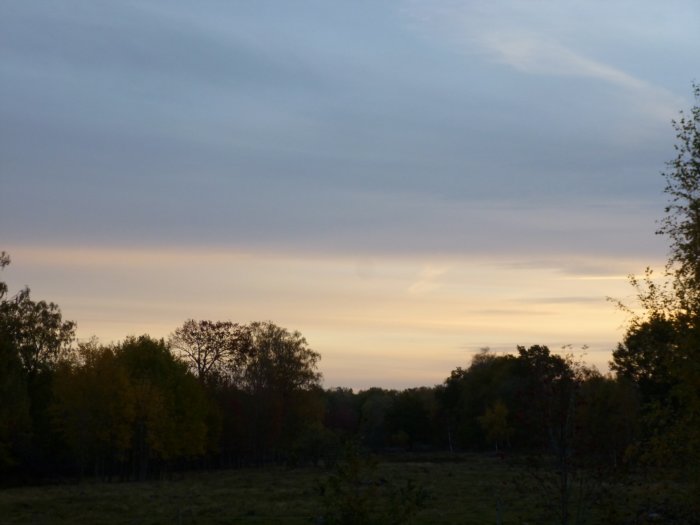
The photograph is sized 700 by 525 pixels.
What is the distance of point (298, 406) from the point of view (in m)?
Result: 94.6

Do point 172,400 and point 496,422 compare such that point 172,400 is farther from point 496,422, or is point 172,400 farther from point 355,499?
point 355,499

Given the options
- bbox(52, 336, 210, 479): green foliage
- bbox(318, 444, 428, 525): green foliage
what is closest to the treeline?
bbox(52, 336, 210, 479): green foliage

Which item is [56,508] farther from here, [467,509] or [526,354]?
[526,354]

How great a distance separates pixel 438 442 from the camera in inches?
4988

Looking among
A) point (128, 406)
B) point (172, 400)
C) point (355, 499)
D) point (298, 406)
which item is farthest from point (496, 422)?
point (355, 499)

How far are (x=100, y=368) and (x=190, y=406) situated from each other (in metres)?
11.0

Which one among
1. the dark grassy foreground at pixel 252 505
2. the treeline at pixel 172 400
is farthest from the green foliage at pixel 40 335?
the dark grassy foreground at pixel 252 505

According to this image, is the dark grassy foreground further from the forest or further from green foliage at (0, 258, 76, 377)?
green foliage at (0, 258, 76, 377)

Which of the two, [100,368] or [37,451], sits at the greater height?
[100,368]

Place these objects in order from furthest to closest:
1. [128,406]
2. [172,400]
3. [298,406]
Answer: [298,406], [172,400], [128,406]

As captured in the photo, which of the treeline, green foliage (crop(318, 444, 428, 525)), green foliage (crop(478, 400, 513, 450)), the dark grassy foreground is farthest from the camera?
green foliage (crop(478, 400, 513, 450))

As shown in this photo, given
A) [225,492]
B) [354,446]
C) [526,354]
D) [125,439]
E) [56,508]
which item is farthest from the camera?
[125,439]

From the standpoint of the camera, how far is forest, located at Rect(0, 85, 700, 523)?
57.2ft

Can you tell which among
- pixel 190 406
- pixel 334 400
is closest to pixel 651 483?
pixel 190 406
